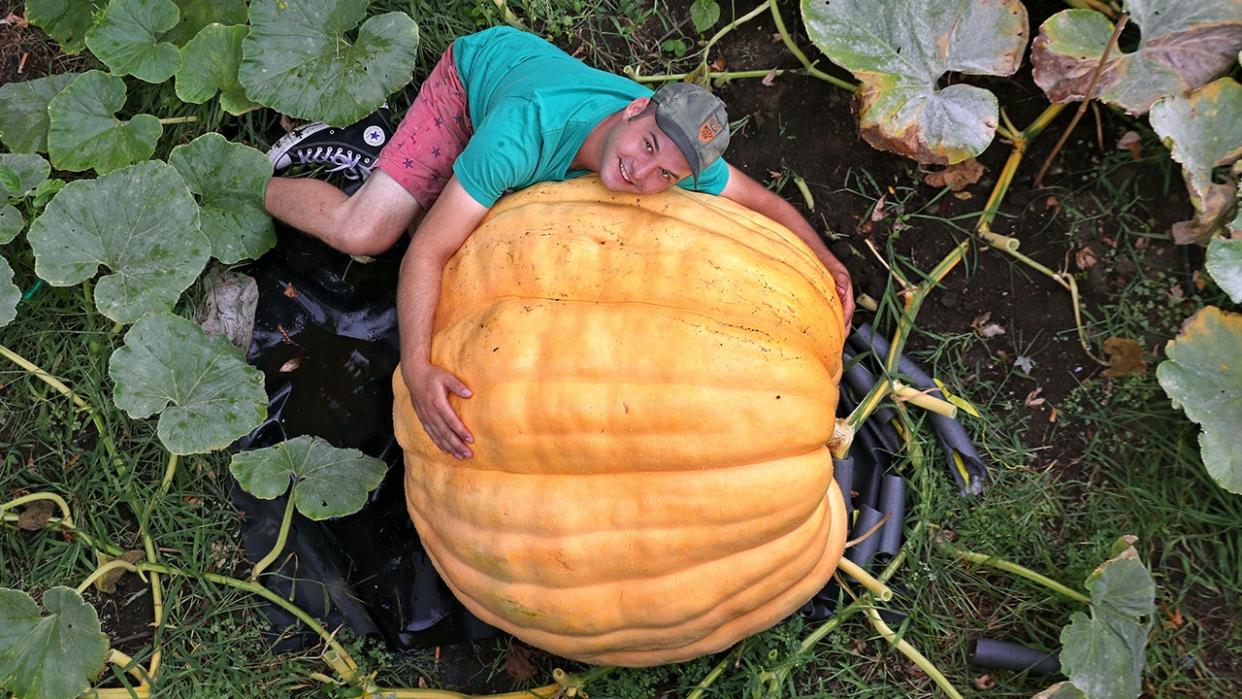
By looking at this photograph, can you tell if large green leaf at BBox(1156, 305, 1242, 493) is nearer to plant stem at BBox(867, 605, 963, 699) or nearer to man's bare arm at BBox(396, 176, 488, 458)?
plant stem at BBox(867, 605, 963, 699)

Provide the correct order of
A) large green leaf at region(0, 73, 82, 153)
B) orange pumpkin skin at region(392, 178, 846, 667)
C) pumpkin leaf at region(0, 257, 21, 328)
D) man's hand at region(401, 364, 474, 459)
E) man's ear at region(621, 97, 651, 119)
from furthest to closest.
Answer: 1. large green leaf at region(0, 73, 82, 153)
2. pumpkin leaf at region(0, 257, 21, 328)
3. man's ear at region(621, 97, 651, 119)
4. man's hand at region(401, 364, 474, 459)
5. orange pumpkin skin at region(392, 178, 846, 667)

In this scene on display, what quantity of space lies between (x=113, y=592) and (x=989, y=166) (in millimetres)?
2842

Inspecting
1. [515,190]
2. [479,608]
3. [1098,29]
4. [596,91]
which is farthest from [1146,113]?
[479,608]

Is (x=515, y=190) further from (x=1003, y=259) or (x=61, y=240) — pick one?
(x=1003, y=259)

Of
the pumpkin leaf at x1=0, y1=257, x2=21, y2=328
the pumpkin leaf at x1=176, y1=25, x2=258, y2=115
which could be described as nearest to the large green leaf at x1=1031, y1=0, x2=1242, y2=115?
the pumpkin leaf at x1=176, y1=25, x2=258, y2=115

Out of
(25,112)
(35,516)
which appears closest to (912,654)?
(35,516)

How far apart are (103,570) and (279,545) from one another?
476mm

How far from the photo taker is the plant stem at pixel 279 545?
2635 millimetres

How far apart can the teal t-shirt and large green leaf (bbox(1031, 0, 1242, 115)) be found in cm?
98

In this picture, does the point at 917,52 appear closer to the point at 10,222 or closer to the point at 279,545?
the point at 279,545

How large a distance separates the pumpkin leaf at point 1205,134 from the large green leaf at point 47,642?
305 centimetres

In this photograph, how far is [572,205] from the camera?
89.2 inches

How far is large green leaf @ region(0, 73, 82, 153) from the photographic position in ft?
9.37

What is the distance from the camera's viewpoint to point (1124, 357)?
9.25 feet
